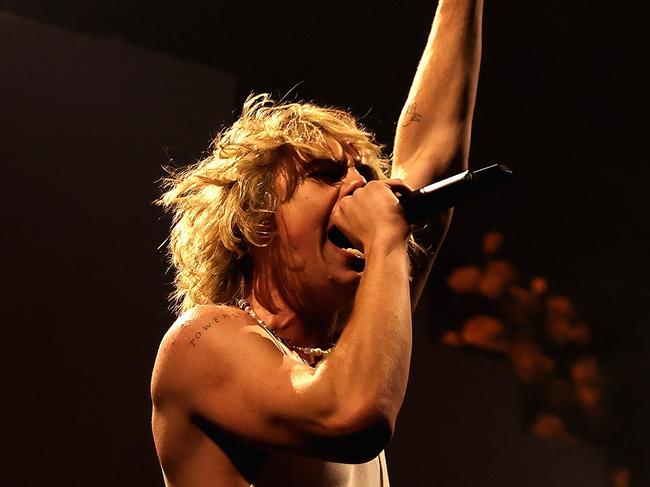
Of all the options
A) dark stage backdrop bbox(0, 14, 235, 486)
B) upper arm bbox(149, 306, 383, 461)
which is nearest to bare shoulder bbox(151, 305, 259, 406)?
upper arm bbox(149, 306, 383, 461)

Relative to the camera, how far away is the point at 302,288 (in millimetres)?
1004

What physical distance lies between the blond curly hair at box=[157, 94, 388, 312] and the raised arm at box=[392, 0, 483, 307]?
75 mm

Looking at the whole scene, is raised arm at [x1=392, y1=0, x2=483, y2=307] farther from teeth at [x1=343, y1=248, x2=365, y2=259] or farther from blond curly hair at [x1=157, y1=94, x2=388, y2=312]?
teeth at [x1=343, y1=248, x2=365, y2=259]

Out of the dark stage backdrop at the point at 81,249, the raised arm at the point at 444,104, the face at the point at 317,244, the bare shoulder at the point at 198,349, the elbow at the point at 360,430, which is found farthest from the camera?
the dark stage backdrop at the point at 81,249

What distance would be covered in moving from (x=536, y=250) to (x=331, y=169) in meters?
1.28

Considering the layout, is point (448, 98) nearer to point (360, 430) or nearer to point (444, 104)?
point (444, 104)

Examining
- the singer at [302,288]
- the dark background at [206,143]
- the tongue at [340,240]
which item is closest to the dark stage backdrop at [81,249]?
the dark background at [206,143]

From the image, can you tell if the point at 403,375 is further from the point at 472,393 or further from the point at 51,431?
the point at 472,393

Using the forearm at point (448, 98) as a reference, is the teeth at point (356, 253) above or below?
below

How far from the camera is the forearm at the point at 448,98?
1.15 metres

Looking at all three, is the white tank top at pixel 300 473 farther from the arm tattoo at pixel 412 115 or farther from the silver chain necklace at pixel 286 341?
the arm tattoo at pixel 412 115

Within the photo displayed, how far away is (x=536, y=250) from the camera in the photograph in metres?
2.18

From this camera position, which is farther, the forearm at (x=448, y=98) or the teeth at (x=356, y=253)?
the forearm at (x=448, y=98)

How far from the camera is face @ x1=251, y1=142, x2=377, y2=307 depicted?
0.98 metres
